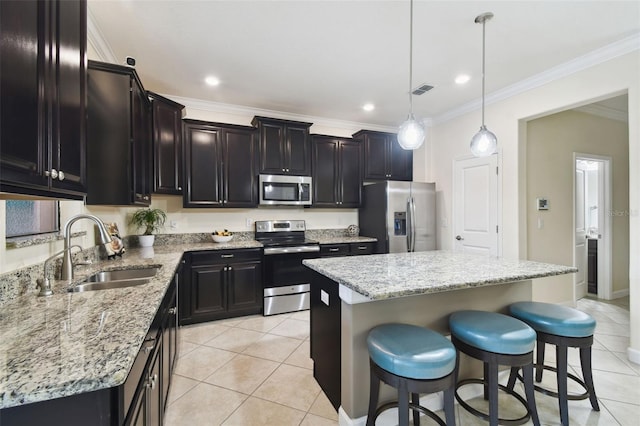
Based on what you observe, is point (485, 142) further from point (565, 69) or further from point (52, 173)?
point (52, 173)

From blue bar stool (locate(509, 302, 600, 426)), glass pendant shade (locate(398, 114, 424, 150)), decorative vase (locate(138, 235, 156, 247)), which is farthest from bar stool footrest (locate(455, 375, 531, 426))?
decorative vase (locate(138, 235, 156, 247))

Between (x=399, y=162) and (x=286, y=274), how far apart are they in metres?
2.58

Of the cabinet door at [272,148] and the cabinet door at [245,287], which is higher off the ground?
the cabinet door at [272,148]

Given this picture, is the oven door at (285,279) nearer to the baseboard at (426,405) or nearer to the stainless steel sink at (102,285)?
the stainless steel sink at (102,285)

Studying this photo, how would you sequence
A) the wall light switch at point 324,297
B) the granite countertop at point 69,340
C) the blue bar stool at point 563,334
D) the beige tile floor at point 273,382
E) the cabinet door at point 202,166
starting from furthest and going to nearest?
the cabinet door at point 202,166
the wall light switch at point 324,297
the beige tile floor at point 273,382
the blue bar stool at point 563,334
the granite countertop at point 69,340

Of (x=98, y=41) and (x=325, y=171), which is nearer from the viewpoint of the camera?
(x=98, y=41)

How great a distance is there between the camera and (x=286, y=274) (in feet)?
12.1

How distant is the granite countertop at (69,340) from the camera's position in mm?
708

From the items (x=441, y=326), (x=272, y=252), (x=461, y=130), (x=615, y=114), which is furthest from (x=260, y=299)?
(x=615, y=114)

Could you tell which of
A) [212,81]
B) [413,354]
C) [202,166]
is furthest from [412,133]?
[202,166]

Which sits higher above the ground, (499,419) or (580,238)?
(580,238)

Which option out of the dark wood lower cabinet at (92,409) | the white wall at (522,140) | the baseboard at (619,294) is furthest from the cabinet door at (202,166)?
the baseboard at (619,294)

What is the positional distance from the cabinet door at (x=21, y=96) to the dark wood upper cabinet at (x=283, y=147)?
2929 mm

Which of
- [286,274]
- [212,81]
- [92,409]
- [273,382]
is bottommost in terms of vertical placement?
[273,382]
